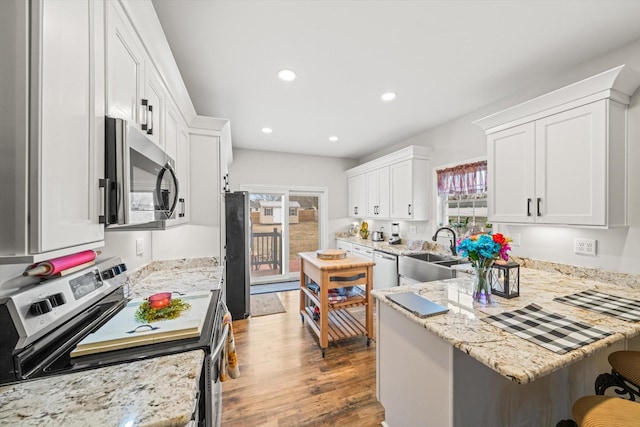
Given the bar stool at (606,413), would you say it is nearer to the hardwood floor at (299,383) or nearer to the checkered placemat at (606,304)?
the checkered placemat at (606,304)

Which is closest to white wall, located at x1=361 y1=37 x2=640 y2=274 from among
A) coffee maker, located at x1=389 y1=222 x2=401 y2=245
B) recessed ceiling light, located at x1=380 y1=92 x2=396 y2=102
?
recessed ceiling light, located at x1=380 y1=92 x2=396 y2=102

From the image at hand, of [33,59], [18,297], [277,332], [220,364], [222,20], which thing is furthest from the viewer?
[277,332]

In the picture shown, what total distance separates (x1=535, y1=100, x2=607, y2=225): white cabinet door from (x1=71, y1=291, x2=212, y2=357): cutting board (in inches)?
103

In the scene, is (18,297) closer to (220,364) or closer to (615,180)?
(220,364)

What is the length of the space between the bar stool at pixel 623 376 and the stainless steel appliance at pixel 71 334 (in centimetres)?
196

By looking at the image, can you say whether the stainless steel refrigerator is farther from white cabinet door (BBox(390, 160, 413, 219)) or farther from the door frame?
white cabinet door (BBox(390, 160, 413, 219))

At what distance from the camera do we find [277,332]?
287cm

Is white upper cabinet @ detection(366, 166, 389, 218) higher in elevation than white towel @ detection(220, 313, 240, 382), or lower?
higher

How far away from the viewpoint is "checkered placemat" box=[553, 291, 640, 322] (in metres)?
1.29

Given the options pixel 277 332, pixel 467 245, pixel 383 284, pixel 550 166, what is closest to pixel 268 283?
pixel 277 332

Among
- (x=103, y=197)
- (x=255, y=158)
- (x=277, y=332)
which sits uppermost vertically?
(x=255, y=158)

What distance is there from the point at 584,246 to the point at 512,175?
782mm

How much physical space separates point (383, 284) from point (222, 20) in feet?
11.2

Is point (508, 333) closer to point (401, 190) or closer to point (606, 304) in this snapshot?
point (606, 304)
